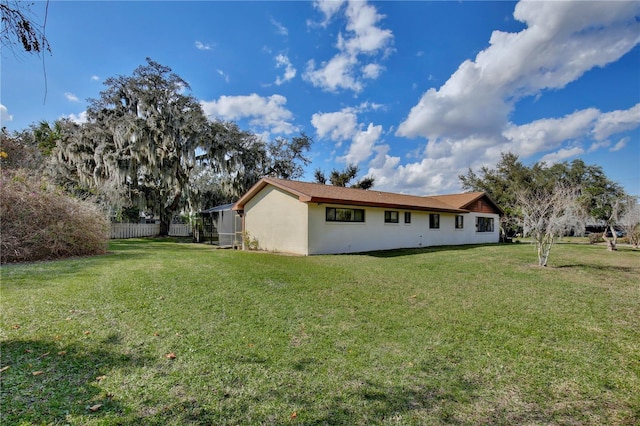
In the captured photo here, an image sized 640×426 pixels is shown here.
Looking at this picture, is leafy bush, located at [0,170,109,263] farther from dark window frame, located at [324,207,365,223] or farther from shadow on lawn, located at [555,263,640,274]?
shadow on lawn, located at [555,263,640,274]

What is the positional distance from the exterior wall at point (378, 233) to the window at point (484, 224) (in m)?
1.09

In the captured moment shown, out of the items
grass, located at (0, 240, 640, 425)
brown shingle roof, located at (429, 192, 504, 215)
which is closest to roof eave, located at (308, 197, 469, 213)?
brown shingle roof, located at (429, 192, 504, 215)

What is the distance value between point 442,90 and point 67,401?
54.4ft

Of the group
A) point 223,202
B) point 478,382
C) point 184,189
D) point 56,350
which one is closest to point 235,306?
point 56,350

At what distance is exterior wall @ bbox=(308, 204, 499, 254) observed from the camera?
1292cm

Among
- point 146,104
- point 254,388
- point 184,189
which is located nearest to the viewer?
point 254,388

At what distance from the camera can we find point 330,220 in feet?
43.7

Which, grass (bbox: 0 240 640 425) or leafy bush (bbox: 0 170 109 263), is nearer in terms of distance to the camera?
grass (bbox: 0 240 640 425)

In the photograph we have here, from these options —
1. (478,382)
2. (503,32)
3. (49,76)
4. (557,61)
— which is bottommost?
(478,382)

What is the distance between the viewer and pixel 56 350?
10.7 feet

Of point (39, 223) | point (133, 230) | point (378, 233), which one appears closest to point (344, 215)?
point (378, 233)

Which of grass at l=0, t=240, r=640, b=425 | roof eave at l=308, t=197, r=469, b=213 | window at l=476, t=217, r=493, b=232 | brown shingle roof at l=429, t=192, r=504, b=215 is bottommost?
grass at l=0, t=240, r=640, b=425

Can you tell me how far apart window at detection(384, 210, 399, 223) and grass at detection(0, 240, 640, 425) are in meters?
9.19

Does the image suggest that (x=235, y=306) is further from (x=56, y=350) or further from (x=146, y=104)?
(x=146, y=104)
